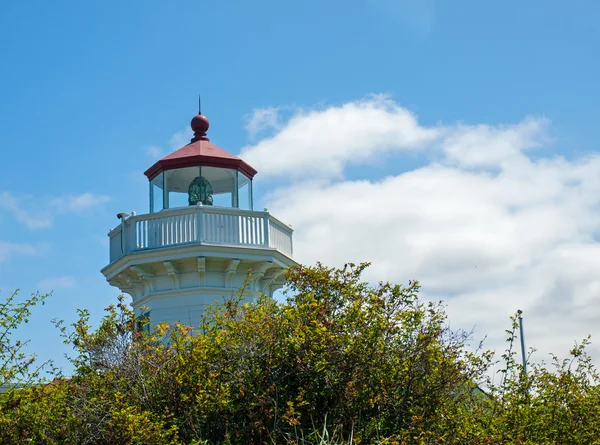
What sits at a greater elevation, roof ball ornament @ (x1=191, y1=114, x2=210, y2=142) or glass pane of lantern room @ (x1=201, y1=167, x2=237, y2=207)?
roof ball ornament @ (x1=191, y1=114, x2=210, y2=142)

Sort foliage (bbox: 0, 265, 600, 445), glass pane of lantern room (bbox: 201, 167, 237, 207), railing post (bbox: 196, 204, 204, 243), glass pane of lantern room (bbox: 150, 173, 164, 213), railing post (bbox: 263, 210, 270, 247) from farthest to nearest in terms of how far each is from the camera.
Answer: glass pane of lantern room (bbox: 201, 167, 237, 207)
glass pane of lantern room (bbox: 150, 173, 164, 213)
railing post (bbox: 263, 210, 270, 247)
railing post (bbox: 196, 204, 204, 243)
foliage (bbox: 0, 265, 600, 445)

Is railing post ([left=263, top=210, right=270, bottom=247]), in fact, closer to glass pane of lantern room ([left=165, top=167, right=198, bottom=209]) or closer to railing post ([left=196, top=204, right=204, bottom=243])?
railing post ([left=196, top=204, right=204, bottom=243])

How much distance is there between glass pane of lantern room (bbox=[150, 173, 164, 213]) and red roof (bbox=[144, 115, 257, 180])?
125 mm

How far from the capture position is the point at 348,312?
34.4ft

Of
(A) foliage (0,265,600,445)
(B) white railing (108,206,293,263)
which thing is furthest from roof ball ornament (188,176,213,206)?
(A) foliage (0,265,600,445)

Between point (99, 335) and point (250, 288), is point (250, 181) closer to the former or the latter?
point (250, 288)

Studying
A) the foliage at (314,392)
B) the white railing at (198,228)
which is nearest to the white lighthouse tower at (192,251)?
the white railing at (198,228)

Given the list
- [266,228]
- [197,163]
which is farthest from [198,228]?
[197,163]

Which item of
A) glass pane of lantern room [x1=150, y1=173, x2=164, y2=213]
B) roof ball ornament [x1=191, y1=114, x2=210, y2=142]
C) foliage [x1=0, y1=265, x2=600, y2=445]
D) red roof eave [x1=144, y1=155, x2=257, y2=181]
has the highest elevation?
roof ball ornament [x1=191, y1=114, x2=210, y2=142]

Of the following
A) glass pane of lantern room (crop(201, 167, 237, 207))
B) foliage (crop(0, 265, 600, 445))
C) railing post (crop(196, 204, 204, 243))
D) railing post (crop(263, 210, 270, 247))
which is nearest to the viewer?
foliage (crop(0, 265, 600, 445))

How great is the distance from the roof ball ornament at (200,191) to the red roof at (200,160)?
52 centimetres

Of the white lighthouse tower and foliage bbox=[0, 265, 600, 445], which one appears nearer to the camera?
foliage bbox=[0, 265, 600, 445]

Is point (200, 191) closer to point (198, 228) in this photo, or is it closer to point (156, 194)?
point (156, 194)

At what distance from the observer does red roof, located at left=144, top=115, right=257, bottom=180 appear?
62.6ft
